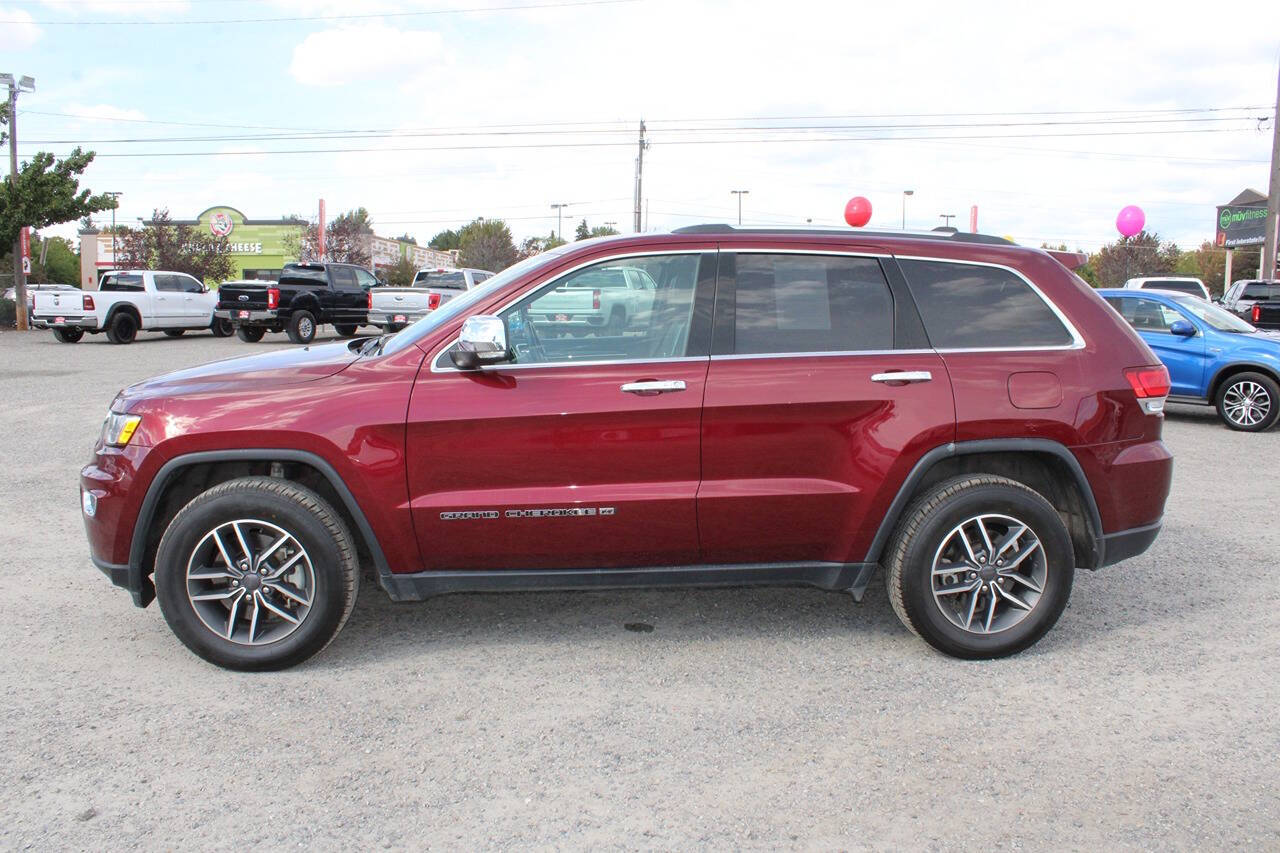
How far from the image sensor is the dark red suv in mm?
4133

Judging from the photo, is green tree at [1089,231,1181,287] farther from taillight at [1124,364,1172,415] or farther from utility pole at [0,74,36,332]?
taillight at [1124,364,1172,415]

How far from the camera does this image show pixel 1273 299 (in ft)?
76.2

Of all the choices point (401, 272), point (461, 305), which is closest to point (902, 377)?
point (461, 305)

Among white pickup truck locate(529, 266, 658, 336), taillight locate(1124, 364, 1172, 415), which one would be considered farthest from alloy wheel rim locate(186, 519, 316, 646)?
taillight locate(1124, 364, 1172, 415)

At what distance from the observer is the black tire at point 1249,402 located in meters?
11.2

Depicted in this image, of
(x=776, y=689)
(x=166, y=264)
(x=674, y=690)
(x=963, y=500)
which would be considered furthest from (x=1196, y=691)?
(x=166, y=264)

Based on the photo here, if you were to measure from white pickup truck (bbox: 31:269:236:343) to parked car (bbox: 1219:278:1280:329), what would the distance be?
80.1 ft

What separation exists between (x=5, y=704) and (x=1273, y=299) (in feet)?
85.1

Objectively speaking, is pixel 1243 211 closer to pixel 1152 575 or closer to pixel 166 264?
pixel 166 264

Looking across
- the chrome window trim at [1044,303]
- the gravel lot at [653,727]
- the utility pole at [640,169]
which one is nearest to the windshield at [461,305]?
the gravel lot at [653,727]

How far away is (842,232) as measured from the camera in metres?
4.55

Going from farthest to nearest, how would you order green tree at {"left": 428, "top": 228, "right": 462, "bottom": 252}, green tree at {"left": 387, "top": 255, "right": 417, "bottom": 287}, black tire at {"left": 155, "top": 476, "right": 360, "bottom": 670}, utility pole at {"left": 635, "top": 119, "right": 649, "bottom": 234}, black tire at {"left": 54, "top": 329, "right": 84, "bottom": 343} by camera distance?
green tree at {"left": 428, "top": 228, "right": 462, "bottom": 252} < green tree at {"left": 387, "top": 255, "right": 417, "bottom": 287} < utility pole at {"left": 635, "top": 119, "right": 649, "bottom": 234} < black tire at {"left": 54, "top": 329, "right": 84, "bottom": 343} < black tire at {"left": 155, "top": 476, "right": 360, "bottom": 670}

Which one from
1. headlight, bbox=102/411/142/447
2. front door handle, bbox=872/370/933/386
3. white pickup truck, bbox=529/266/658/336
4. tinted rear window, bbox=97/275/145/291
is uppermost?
tinted rear window, bbox=97/275/145/291

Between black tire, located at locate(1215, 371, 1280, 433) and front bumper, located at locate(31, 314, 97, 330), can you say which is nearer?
black tire, located at locate(1215, 371, 1280, 433)
